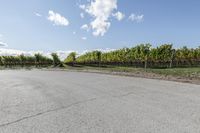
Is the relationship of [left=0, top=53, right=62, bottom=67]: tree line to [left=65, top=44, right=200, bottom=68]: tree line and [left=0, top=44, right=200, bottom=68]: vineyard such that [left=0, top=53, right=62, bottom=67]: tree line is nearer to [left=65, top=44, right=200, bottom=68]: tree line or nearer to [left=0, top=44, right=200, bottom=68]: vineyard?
[left=0, top=44, right=200, bottom=68]: vineyard

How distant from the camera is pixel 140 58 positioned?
43438 mm

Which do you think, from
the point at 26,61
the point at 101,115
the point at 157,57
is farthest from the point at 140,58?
the point at 101,115

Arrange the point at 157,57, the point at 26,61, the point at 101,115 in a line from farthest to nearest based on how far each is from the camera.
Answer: the point at 26,61, the point at 157,57, the point at 101,115

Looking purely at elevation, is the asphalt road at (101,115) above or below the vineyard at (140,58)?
below

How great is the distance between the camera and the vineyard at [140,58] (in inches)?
1570

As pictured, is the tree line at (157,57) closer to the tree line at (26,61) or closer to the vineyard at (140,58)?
the vineyard at (140,58)

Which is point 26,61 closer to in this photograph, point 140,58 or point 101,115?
point 140,58

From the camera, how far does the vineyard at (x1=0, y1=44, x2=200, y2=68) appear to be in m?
39.9

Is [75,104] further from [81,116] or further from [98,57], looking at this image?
[98,57]

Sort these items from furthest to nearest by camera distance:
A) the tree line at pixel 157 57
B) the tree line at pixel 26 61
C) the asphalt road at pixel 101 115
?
the tree line at pixel 26 61 → the tree line at pixel 157 57 → the asphalt road at pixel 101 115

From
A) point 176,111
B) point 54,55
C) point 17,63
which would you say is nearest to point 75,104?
point 176,111

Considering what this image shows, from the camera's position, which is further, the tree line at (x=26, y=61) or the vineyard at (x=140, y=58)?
the tree line at (x=26, y=61)

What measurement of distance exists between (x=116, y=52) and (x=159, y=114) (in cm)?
4868

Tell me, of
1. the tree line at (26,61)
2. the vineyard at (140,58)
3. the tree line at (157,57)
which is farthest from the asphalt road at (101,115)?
the tree line at (26,61)
